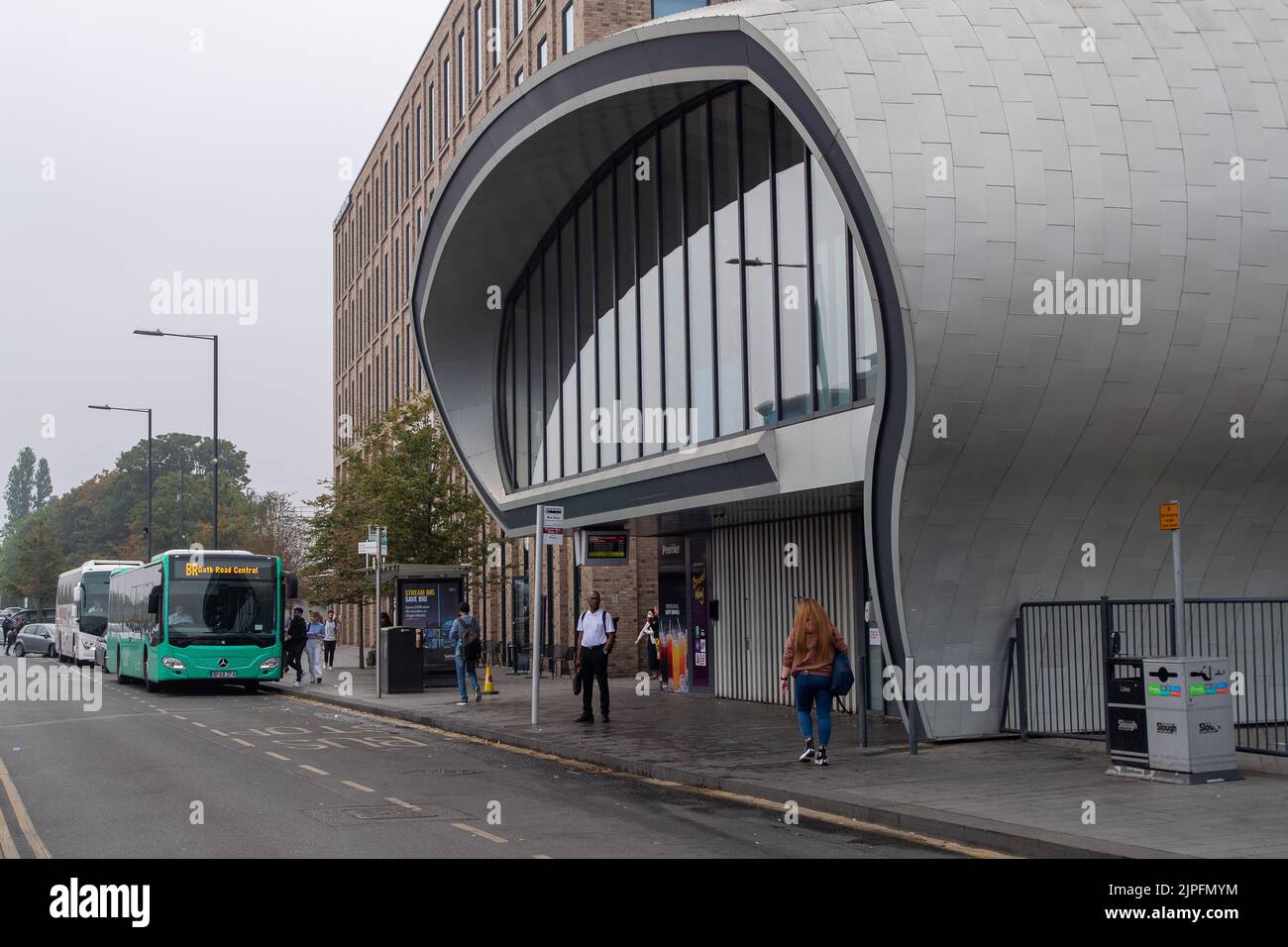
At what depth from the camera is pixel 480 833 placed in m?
9.76

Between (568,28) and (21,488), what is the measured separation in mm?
187372

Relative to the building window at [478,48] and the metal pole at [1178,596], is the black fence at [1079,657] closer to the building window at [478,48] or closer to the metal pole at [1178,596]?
the metal pole at [1178,596]

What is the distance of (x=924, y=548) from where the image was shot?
15.3 meters

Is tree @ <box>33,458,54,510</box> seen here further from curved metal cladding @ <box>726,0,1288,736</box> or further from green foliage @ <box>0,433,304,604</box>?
curved metal cladding @ <box>726,0,1288,736</box>

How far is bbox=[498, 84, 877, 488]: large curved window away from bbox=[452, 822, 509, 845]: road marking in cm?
784

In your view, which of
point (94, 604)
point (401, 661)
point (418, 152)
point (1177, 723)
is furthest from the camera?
Result: point (418, 152)

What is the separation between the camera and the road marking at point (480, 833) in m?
9.43

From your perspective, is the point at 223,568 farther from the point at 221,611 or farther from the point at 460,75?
the point at 460,75

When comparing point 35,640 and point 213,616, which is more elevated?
point 213,616

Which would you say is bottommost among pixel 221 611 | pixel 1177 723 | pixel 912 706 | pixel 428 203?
pixel 912 706

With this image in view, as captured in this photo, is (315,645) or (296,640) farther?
(315,645)

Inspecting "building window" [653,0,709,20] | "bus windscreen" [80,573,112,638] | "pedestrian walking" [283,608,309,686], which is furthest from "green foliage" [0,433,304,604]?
"building window" [653,0,709,20]

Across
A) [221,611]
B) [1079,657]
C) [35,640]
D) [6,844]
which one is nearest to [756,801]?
[1079,657]

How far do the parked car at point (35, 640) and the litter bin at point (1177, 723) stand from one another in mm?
54243
